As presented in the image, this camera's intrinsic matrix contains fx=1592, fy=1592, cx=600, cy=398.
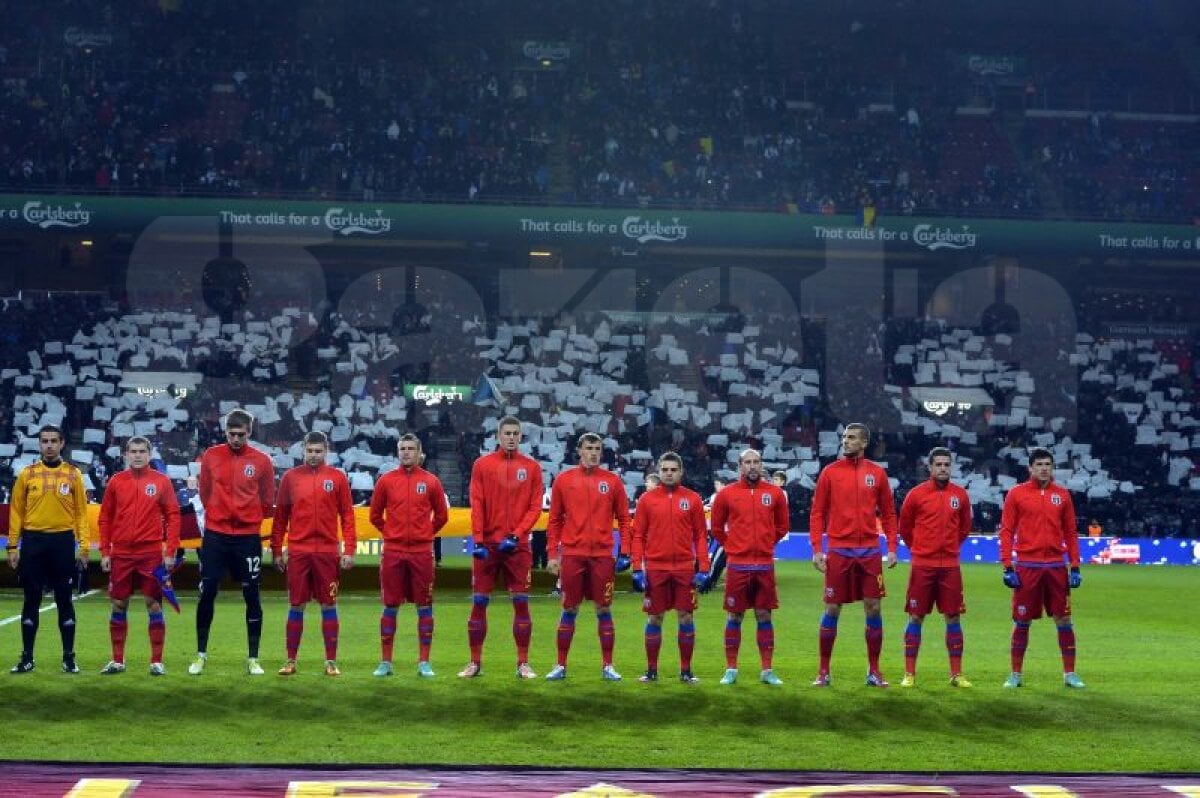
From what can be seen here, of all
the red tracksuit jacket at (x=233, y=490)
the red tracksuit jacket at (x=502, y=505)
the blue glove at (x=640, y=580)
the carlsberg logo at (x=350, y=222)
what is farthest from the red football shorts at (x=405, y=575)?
the carlsberg logo at (x=350, y=222)

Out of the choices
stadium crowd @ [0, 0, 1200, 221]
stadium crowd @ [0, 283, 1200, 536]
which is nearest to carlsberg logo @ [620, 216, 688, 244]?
stadium crowd @ [0, 0, 1200, 221]

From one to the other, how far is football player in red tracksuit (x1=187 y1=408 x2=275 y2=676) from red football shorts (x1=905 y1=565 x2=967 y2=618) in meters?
6.22

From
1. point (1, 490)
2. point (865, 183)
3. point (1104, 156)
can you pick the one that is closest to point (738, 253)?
point (865, 183)

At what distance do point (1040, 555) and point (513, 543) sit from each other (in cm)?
512

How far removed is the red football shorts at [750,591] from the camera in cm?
1502

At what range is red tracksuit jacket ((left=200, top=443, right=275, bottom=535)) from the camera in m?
15.0

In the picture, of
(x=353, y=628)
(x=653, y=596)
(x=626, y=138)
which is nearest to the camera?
(x=653, y=596)

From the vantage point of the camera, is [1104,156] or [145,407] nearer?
[145,407]

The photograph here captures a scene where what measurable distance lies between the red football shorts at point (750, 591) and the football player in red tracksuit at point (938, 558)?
1.35 meters

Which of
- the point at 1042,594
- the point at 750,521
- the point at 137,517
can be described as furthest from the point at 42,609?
the point at 1042,594

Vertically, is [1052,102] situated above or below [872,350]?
above

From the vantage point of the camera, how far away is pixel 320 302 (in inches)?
1686

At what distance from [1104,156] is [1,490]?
3158cm

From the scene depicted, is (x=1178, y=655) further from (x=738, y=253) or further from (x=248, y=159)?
(x=248, y=159)
